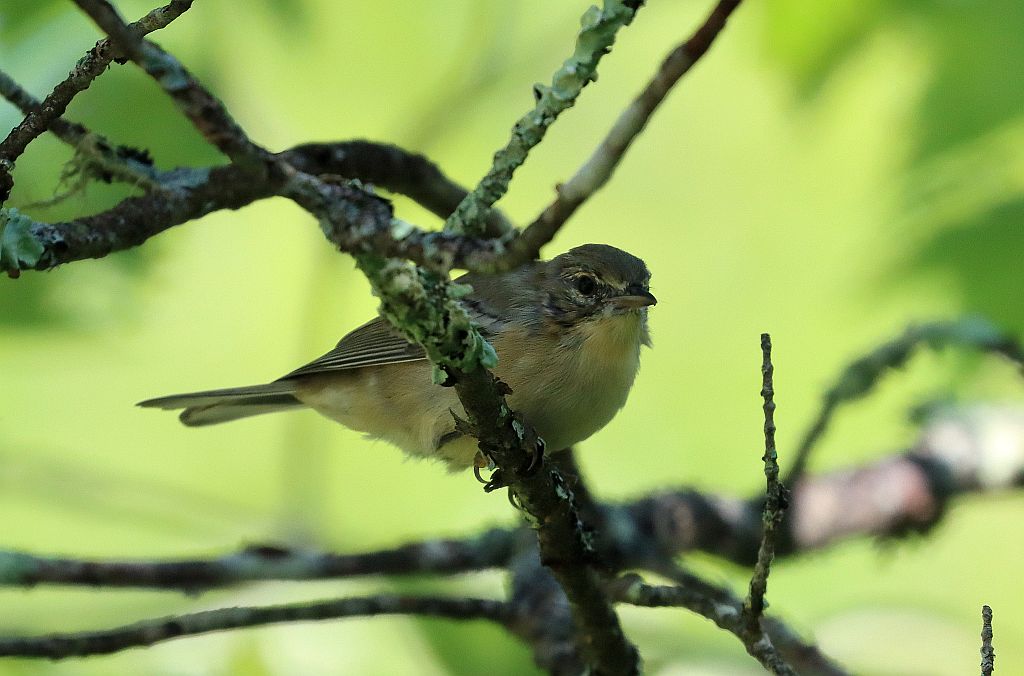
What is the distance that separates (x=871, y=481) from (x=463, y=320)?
3.66 metres

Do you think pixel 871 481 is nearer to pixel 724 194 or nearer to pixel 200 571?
pixel 724 194

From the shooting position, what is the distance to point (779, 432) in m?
6.09

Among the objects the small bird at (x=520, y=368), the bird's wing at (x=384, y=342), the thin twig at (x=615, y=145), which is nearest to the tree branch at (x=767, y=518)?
the thin twig at (x=615, y=145)

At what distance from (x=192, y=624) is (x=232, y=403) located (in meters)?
1.81

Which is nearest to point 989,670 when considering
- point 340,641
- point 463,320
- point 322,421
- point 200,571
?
point 463,320

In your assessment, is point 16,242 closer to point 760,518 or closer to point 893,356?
point 760,518

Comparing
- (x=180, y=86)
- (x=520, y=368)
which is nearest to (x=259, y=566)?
(x=520, y=368)

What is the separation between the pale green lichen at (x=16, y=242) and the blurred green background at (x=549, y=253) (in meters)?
1.73

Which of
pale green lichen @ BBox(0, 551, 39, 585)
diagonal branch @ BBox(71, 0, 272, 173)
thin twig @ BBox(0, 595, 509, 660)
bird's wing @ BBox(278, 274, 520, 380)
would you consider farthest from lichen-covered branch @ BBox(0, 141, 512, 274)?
→ pale green lichen @ BBox(0, 551, 39, 585)

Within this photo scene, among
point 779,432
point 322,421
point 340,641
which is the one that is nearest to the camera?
point 340,641

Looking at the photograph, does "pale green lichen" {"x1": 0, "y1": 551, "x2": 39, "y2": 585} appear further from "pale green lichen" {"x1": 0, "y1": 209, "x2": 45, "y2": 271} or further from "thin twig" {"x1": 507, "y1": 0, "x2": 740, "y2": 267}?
"thin twig" {"x1": 507, "y1": 0, "x2": 740, "y2": 267}

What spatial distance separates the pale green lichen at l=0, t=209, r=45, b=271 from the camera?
2.24m

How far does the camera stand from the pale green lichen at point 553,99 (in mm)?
1762

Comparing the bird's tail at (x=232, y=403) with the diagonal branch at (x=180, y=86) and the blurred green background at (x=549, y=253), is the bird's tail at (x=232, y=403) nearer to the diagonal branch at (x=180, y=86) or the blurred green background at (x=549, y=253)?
the blurred green background at (x=549, y=253)
